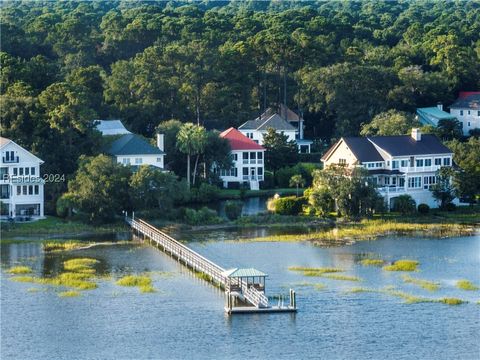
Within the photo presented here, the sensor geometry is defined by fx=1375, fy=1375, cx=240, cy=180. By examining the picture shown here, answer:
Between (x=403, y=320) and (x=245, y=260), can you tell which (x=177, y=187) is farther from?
(x=403, y=320)

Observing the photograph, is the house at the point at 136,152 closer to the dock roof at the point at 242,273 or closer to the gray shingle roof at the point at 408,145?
the gray shingle roof at the point at 408,145

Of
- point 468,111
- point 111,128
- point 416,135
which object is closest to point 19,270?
point 111,128

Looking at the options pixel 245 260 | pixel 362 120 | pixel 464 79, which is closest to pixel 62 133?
pixel 245 260

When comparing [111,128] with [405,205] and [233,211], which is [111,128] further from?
[405,205]

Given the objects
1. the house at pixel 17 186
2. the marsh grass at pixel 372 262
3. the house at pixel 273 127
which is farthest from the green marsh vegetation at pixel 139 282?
the house at pixel 273 127

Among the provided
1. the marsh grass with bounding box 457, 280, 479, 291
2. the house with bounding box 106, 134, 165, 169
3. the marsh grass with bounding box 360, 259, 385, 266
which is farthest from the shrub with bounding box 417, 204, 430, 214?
the marsh grass with bounding box 457, 280, 479, 291

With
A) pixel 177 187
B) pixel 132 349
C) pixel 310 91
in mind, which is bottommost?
pixel 132 349
